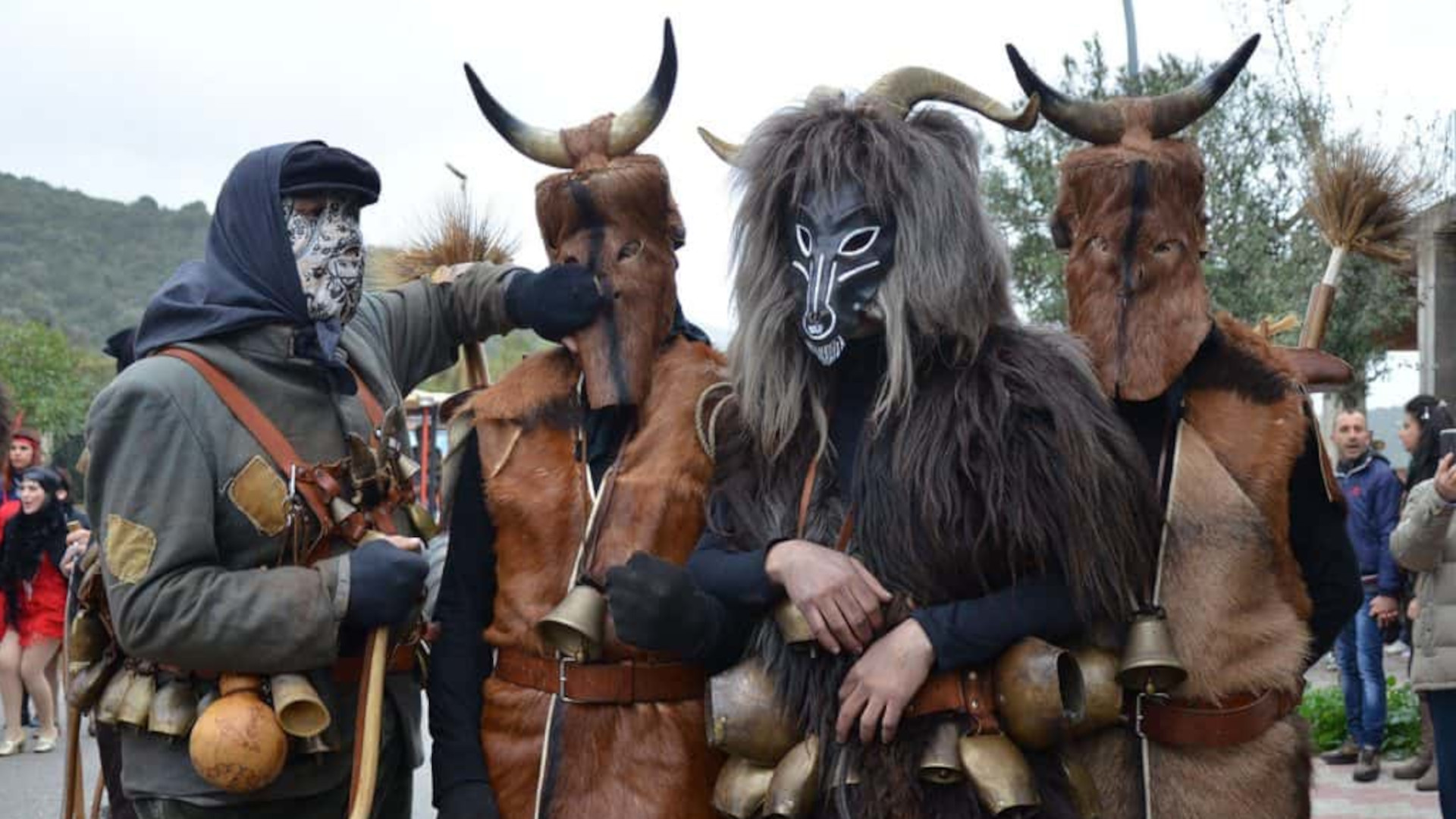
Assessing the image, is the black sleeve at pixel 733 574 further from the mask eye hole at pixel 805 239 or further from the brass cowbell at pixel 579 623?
the mask eye hole at pixel 805 239

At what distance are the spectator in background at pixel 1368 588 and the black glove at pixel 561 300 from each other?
6.15 metres

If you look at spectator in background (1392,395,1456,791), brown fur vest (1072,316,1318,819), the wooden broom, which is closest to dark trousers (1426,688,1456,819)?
spectator in background (1392,395,1456,791)

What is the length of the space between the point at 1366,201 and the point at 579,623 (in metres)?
2.34

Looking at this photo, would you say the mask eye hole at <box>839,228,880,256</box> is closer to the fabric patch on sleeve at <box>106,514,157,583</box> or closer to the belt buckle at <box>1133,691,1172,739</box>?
the belt buckle at <box>1133,691,1172,739</box>

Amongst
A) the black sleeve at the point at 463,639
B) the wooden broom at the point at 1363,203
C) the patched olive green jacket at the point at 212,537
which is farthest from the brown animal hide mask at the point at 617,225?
the wooden broom at the point at 1363,203

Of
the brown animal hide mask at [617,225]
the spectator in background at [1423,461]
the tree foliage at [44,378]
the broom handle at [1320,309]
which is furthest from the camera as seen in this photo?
the tree foliage at [44,378]

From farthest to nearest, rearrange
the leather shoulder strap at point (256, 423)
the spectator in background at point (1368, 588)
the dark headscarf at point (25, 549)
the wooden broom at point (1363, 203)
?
the dark headscarf at point (25, 549) < the spectator in background at point (1368, 588) < the wooden broom at point (1363, 203) < the leather shoulder strap at point (256, 423)

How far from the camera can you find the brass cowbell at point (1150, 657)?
2854mm

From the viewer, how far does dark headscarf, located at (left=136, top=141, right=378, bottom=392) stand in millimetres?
3256

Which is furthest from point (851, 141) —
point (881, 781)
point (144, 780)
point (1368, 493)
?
point (1368, 493)

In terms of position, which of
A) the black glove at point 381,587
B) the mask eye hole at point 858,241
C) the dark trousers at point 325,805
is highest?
the mask eye hole at point 858,241

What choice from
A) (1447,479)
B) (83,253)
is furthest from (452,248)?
(83,253)

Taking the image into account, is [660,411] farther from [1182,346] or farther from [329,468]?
[1182,346]

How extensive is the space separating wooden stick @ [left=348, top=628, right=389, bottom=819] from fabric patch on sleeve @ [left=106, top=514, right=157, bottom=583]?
0.47 metres
